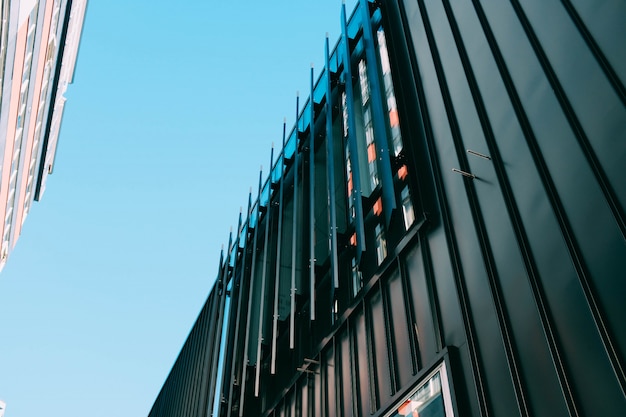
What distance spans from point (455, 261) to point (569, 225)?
2.48m

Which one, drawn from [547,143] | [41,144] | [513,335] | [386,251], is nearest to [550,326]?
[513,335]

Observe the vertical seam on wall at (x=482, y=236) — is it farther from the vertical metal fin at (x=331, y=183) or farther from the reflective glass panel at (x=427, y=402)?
the vertical metal fin at (x=331, y=183)

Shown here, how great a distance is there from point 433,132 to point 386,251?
2.72 m

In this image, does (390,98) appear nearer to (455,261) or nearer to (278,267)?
(455,261)

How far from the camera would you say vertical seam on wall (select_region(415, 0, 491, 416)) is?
805 cm

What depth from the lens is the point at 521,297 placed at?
7895mm

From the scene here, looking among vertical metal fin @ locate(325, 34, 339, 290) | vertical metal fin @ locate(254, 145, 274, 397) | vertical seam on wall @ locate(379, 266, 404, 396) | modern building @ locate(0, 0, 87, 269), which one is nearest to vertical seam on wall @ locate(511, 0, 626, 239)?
vertical seam on wall @ locate(379, 266, 404, 396)

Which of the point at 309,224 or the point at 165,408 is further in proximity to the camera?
the point at 165,408

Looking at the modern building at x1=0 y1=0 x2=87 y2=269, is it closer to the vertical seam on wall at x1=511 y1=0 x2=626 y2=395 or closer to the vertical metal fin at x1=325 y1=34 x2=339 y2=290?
the vertical metal fin at x1=325 y1=34 x2=339 y2=290

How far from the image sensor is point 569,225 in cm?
743

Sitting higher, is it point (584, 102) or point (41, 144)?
point (41, 144)

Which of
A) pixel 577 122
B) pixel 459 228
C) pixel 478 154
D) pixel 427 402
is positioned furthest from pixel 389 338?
pixel 577 122

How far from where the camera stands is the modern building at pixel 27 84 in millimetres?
21703

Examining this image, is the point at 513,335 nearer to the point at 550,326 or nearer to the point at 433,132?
the point at 550,326
